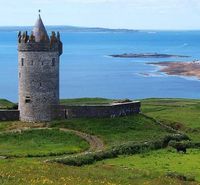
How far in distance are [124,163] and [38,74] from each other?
14.3 m

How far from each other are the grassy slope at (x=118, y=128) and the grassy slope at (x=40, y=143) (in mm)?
2299

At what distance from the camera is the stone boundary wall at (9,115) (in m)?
53.6

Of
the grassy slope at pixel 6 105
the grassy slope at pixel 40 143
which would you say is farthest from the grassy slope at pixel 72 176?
the grassy slope at pixel 6 105

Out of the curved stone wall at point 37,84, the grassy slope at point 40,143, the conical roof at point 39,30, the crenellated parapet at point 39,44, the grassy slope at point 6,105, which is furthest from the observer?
the grassy slope at point 6,105

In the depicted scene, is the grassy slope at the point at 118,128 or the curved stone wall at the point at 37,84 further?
the curved stone wall at the point at 37,84

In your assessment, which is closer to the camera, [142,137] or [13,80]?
[142,137]

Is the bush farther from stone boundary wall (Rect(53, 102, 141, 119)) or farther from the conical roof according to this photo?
the conical roof

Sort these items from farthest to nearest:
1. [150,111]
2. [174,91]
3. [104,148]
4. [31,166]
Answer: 1. [174,91]
2. [150,111]
3. [104,148]
4. [31,166]

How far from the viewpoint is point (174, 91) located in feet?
484

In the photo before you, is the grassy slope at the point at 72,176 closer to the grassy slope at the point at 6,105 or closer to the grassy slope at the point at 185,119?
the grassy slope at the point at 185,119

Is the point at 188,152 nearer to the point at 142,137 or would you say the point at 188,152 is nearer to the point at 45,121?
the point at 142,137

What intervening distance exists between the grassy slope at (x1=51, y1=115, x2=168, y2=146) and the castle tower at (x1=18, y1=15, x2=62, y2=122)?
2.34 m

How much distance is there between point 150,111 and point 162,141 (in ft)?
83.6

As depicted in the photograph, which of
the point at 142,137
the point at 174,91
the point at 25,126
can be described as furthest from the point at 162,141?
the point at 174,91
